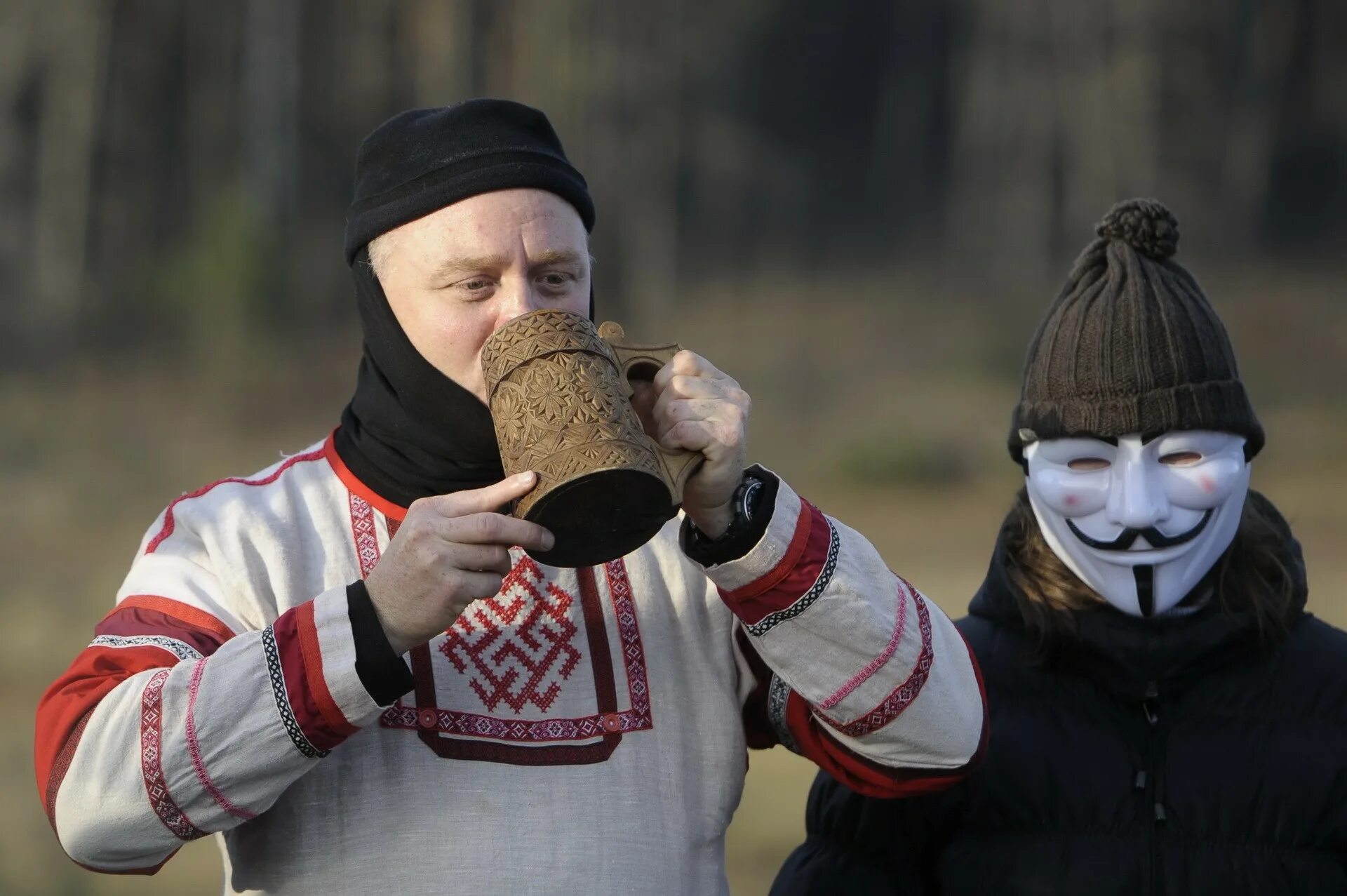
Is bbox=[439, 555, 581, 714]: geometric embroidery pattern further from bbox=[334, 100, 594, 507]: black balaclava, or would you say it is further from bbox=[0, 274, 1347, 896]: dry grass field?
bbox=[0, 274, 1347, 896]: dry grass field

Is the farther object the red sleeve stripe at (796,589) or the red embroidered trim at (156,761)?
the red sleeve stripe at (796,589)

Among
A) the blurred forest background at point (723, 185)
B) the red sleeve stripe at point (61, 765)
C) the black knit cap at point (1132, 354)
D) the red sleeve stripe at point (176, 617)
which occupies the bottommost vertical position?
the red sleeve stripe at point (61, 765)

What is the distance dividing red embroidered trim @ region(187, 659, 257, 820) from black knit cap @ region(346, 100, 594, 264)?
743 millimetres

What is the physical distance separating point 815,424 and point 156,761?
1427 centimetres

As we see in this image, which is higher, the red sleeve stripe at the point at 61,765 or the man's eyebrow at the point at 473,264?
the man's eyebrow at the point at 473,264

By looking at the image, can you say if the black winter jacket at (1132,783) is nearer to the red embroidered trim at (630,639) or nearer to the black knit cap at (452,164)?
the red embroidered trim at (630,639)

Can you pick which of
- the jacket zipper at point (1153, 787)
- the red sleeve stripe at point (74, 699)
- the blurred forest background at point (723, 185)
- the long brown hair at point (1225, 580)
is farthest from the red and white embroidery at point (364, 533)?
the blurred forest background at point (723, 185)

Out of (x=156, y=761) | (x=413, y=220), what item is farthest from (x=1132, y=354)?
(x=156, y=761)

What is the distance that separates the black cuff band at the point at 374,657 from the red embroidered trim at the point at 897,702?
630 mm

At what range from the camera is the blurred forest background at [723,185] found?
56.8 feet

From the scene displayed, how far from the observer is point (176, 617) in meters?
2.49

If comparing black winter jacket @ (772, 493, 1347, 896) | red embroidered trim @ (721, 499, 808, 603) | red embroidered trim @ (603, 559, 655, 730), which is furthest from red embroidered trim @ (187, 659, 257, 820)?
black winter jacket @ (772, 493, 1347, 896)

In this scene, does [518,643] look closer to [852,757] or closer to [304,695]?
[304,695]

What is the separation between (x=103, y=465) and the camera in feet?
50.8
